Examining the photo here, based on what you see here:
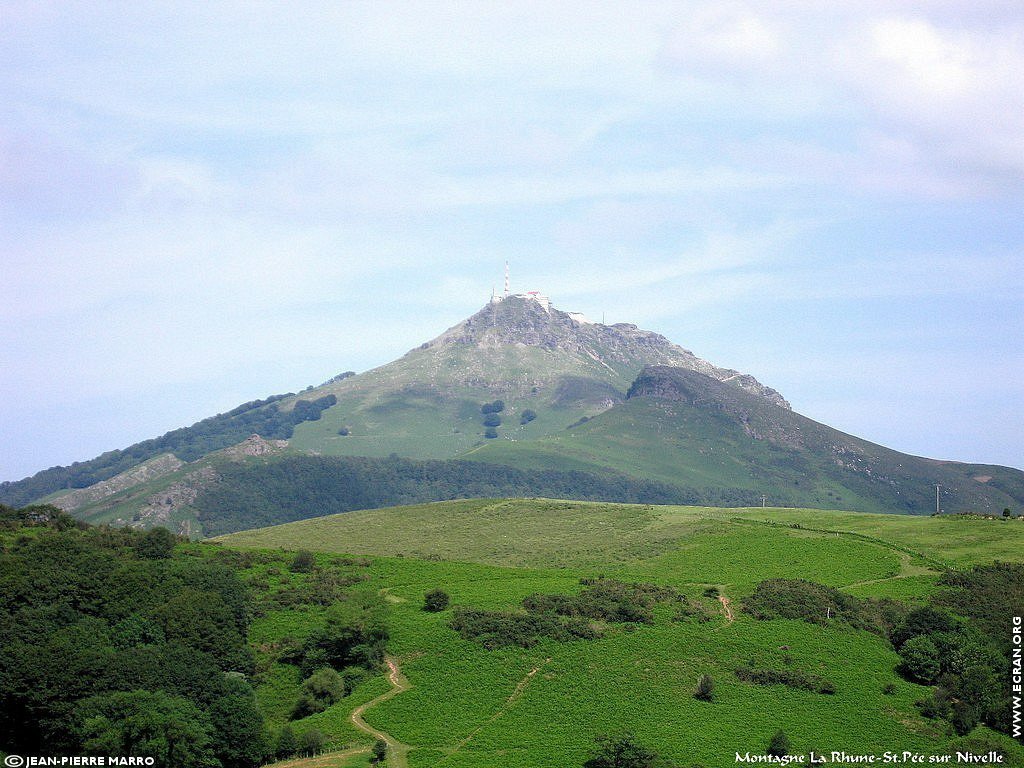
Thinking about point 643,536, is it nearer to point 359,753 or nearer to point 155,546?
point 155,546

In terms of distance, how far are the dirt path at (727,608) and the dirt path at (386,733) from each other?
116ft

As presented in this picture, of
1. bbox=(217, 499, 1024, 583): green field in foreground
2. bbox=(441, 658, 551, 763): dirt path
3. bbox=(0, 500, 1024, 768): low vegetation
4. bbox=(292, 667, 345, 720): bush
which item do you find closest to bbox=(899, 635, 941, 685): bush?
bbox=(0, 500, 1024, 768): low vegetation

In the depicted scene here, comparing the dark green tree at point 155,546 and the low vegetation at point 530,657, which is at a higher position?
the dark green tree at point 155,546

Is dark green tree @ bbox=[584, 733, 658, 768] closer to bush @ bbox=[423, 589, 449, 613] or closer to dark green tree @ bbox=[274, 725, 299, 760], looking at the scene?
dark green tree @ bbox=[274, 725, 299, 760]

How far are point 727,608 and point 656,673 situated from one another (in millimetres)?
20109

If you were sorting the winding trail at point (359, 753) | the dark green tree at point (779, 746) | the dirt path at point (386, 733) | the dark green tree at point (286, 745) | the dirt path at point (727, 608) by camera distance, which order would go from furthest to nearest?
the dirt path at point (727, 608)
the dark green tree at point (286, 745)
the dirt path at point (386, 733)
the winding trail at point (359, 753)
the dark green tree at point (779, 746)

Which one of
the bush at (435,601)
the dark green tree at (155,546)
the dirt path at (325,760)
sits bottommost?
the dirt path at (325,760)

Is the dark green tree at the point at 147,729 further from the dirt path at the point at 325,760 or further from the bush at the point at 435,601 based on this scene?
the bush at the point at 435,601

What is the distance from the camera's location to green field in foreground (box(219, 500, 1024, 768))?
263 ft

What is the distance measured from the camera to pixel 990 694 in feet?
283

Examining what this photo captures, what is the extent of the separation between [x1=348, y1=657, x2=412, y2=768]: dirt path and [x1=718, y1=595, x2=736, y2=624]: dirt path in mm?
35461

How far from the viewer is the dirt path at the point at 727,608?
340ft

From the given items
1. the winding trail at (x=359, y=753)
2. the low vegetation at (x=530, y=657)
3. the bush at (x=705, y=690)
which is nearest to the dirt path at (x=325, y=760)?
the winding trail at (x=359, y=753)

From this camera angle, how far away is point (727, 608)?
108m
